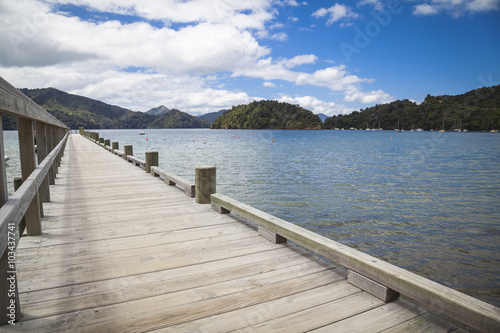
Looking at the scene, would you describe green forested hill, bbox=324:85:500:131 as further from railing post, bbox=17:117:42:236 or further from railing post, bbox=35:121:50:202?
railing post, bbox=17:117:42:236

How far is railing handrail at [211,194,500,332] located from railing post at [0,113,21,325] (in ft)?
7.64

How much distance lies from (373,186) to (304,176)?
12.9 ft

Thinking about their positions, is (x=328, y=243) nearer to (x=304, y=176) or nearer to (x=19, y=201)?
(x=19, y=201)

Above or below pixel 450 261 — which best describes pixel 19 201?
above

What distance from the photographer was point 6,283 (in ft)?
6.06

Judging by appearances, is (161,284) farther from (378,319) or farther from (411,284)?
(411,284)

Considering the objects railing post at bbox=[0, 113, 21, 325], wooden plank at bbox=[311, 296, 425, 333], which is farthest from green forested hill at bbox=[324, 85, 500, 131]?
railing post at bbox=[0, 113, 21, 325]

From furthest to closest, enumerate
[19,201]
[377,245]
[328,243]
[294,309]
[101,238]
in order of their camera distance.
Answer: [377,245] → [101,238] → [328,243] → [294,309] → [19,201]

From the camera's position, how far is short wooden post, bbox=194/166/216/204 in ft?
16.8

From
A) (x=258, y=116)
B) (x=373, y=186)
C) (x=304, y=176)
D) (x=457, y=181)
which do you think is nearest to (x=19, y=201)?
(x=373, y=186)

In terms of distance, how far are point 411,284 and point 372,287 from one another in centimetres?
35

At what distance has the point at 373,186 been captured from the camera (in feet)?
46.2

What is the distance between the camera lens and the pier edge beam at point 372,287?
227 centimetres

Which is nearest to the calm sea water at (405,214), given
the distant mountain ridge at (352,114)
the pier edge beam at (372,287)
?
the pier edge beam at (372,287)
